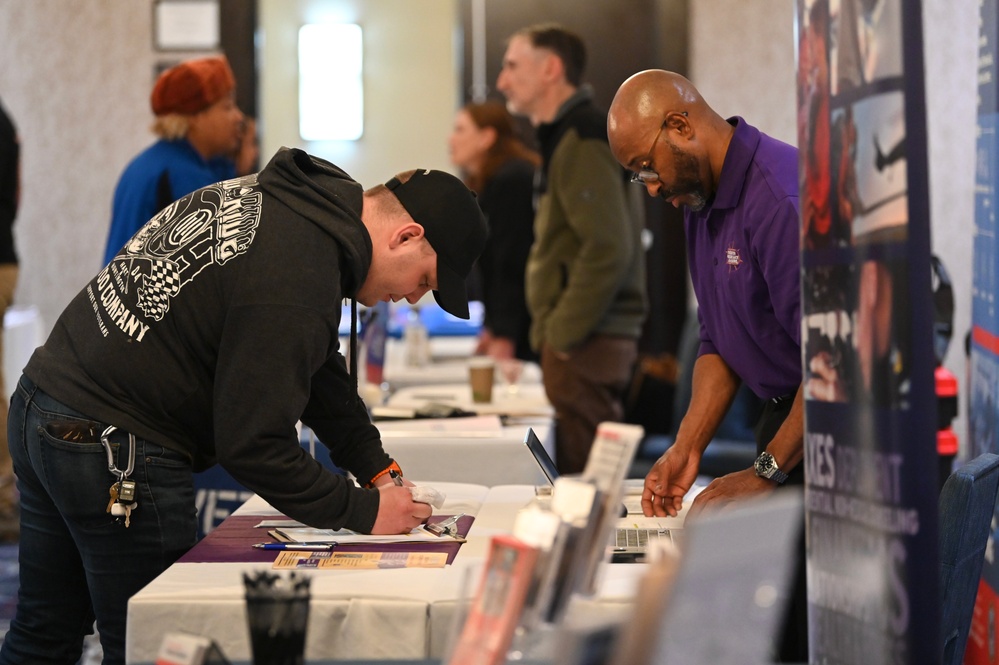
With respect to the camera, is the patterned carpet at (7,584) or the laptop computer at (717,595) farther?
the patterned carpet at (7,584)

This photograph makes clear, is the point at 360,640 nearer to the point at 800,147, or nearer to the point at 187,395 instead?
the point at 187,395

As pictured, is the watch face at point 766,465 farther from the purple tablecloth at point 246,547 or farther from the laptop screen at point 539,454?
the purple tablecloth at point 246,547

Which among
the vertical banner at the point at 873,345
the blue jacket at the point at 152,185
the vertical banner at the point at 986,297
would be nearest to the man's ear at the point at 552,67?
the blue jacket at the point at 152,185

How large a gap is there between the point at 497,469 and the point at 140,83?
4.53m

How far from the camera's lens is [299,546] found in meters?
1.71

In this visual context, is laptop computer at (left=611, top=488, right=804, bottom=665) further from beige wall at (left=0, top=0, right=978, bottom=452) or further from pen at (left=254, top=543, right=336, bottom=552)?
beige wall at (left=0, top=0, right=978, bottom=452)

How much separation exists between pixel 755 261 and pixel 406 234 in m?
0.56

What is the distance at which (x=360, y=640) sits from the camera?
57.8 inches

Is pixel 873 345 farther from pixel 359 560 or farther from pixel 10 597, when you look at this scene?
pixel 10 597

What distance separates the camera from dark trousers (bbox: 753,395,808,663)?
6.24 feet

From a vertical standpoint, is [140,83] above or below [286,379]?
above

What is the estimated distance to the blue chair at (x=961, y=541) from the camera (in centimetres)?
172

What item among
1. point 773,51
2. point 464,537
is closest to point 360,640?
point 464,537

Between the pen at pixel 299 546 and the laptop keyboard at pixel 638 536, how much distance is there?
422 mm
